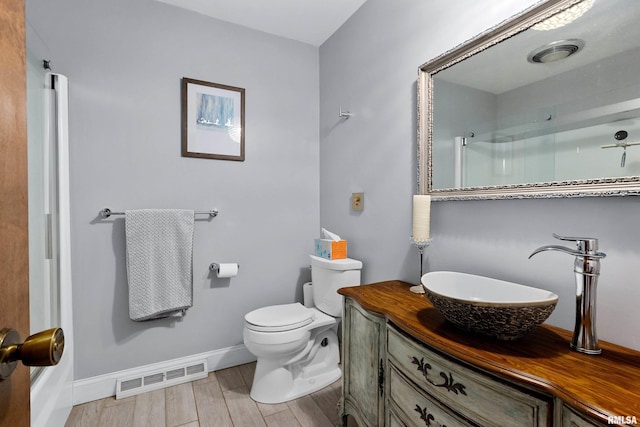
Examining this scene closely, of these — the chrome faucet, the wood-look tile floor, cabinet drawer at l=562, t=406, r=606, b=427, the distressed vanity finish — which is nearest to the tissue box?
the distressed vanity finish

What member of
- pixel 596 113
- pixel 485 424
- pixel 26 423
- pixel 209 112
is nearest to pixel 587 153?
pixel 596 113

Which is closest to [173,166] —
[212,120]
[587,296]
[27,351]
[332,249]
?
[212,120]

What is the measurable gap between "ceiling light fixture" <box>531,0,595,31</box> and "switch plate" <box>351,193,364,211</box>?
1174 mm

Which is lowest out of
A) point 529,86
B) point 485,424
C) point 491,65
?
point 485,424

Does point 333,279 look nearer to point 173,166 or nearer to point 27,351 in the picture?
point 173,166

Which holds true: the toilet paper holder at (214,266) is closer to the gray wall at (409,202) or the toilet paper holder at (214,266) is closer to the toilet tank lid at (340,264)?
the toilet tank lid at (340,264)

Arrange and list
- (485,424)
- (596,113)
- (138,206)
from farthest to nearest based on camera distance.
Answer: (138,206) → (596,113) → (485,424)

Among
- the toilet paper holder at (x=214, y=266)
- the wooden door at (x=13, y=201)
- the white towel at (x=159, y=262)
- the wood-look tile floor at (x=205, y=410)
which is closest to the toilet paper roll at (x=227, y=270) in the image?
the toilet paper holder at (x=214, y=266)

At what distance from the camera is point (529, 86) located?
1.10m

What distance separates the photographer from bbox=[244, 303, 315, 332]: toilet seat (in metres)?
1.69

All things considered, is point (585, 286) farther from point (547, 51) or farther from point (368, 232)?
point (368, 232)

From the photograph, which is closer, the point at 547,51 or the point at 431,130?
the point at 547,51

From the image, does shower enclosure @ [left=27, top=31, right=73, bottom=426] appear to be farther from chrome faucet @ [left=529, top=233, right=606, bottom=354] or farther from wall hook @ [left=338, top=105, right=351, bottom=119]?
chrome faucet @ [left=529, top=233, right=606, bottom=354]

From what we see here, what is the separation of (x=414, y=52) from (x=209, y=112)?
1.36 meters
